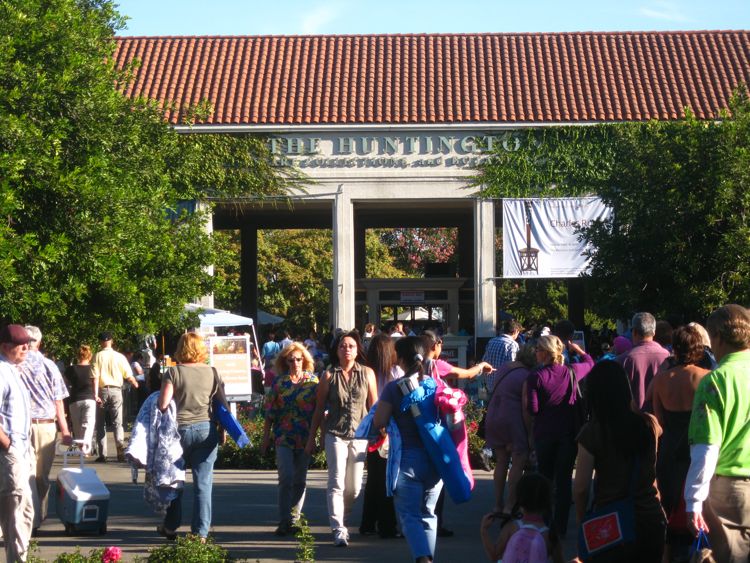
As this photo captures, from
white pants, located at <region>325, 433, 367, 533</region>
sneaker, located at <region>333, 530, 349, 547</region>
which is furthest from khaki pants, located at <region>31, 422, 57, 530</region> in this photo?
sneaker, located at <region>333, 530, 349, 547</region>

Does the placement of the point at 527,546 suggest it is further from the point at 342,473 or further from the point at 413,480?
the point at 342,473

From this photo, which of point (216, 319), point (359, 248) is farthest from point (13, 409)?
point (359, 248)

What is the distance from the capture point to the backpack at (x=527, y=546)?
5.77 metres

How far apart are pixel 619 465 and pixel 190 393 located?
4544mm

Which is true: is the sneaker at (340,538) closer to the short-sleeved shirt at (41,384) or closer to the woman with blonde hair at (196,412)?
the woman with blonde hair at (196,412)

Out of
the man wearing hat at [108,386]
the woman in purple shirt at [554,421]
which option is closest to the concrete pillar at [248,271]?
the man wearing hat at [108,386]

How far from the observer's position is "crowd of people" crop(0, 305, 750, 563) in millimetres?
5605

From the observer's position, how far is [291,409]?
10.3 m

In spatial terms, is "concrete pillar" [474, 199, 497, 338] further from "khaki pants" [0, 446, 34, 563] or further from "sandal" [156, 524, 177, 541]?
"khaki pants" [0, 446, 34, 563]

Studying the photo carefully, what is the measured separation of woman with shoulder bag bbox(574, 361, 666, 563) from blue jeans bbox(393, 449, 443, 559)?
1.87 metres

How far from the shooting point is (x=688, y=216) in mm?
22609

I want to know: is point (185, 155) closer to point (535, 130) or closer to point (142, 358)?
point (142, 358)

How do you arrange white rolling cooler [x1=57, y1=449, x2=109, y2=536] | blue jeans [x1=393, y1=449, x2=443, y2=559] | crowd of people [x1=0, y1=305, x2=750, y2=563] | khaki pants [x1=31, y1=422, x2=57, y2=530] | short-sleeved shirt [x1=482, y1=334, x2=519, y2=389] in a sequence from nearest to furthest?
crowd of people [x1=0, y1=305, x2=750, y2=563], blue jeans [x1=393, y1=449, x2=443, y2=559], khaki pants [x1=31, y1=422, x2=57, y2=530], white rolling cooler [x1=57, y1=449, x2=109, y2=536], short-sleeved shirt [x1=482, y1=334, x2=519, y2=389]

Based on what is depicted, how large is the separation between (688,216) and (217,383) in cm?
1491
